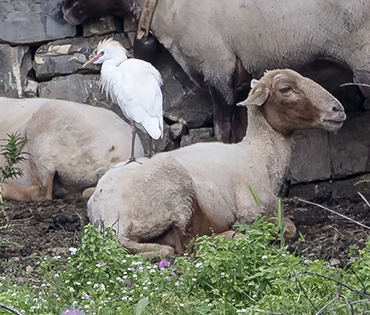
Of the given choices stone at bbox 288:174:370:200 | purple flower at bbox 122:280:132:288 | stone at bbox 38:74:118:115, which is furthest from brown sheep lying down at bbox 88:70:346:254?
stone at bbox 38:74:118:115

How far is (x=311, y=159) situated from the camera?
7527mm

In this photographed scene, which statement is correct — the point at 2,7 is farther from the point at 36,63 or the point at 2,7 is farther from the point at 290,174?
the point at 290,174

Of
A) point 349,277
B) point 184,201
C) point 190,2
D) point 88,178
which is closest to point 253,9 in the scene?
point 190,2

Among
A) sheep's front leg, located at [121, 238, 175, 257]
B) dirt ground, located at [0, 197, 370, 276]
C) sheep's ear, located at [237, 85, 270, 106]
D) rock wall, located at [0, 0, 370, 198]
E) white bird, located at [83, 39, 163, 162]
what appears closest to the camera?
sheep's front leg, located at [121, 238, 175, 257]

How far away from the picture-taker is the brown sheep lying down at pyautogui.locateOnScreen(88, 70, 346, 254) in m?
4.91

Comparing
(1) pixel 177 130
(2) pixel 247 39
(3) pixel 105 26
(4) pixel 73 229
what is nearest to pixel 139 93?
(4) pixel 73 229

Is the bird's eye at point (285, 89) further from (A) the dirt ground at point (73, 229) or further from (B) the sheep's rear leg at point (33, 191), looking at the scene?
(B) the sheep's rear leg at point (33, 191)

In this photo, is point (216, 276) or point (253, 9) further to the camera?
point (253, 9)

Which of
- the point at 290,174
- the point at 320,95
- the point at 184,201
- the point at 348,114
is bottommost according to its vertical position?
the point at 290,174

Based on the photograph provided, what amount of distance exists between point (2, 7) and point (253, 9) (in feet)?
8.62

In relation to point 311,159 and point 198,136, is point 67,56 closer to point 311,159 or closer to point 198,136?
point 198,136

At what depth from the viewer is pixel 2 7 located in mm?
8047

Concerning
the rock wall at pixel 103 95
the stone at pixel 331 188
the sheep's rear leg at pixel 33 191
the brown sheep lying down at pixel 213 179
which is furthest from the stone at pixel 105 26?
the brown sheep lying down at pixel 213 179

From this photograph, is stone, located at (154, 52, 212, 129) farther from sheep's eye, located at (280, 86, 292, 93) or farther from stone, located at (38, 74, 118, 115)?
sheep's eye, located at (280, 86, 292, 93)
